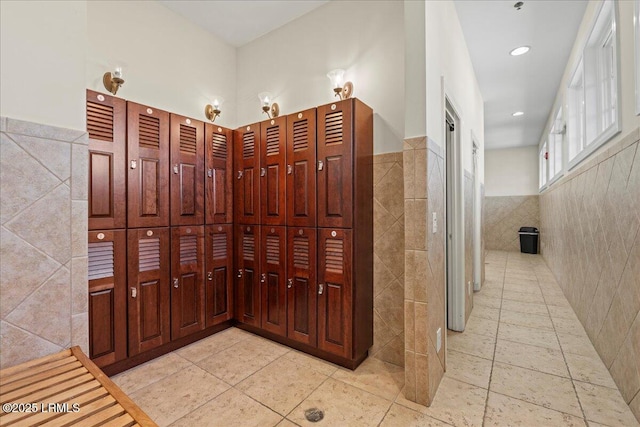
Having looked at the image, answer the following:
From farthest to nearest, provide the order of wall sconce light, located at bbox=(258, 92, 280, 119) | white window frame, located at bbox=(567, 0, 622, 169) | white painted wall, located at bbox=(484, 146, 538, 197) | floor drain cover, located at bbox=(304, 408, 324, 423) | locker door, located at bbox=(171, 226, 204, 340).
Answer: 1. white painted wall, located at bbox=(484, 146, 538, 197)
2. wall sconce light, located at bbox=(258, 92, 280, 119)
3. locker door, located at bbox=(171, 226, 204, 340)
4. white window frame, located at bbox=(567, 0, 622, 169)
5. floor drain cover, located at bbox=(304, 408, 324, 423)

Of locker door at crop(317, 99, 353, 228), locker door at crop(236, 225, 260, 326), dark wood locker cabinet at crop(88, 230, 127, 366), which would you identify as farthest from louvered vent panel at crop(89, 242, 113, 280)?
locker door at crop(317, 99, 353, 228)

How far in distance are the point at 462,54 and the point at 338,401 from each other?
11.6ft

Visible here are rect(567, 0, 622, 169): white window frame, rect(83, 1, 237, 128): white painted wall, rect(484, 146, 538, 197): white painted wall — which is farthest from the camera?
rect(484, 146, 538, 197): white painted wall

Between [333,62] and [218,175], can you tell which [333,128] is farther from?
[218,175]

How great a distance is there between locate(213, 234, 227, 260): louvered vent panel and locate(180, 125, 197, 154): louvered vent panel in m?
0.85

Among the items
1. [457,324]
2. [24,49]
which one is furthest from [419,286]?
[24,49]

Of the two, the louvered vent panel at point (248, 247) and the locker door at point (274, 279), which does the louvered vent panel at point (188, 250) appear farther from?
the locker door at point (274, 279)

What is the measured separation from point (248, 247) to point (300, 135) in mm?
1228

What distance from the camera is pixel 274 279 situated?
2.72m

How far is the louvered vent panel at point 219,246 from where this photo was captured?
289 centimetres

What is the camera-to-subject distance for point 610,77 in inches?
107

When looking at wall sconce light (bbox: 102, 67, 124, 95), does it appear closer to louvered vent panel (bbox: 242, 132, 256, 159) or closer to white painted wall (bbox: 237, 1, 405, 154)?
louvered vent panel (bbox: 242, 132, 256, 159)

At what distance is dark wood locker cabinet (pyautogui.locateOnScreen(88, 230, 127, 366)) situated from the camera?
6.77ft

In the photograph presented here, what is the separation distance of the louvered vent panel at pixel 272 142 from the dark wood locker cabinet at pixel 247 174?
0.15 metres
